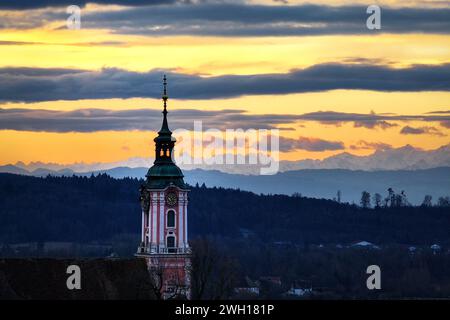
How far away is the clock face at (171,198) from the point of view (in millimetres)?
136500

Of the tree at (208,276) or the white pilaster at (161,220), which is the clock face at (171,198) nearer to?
the white pilaster at (161,220)

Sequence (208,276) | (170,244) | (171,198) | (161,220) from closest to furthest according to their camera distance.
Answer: (208,276)
(170,244)
(171,198)
(161,220)

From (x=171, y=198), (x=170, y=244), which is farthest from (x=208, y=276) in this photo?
(x=171, y=198)

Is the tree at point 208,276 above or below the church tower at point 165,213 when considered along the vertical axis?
below

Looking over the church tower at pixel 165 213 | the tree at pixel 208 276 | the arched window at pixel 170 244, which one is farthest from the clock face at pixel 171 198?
the tree at pixel 208 276

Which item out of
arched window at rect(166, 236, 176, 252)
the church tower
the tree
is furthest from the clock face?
the tree

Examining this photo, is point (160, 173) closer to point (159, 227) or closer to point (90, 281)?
point (159, 227)

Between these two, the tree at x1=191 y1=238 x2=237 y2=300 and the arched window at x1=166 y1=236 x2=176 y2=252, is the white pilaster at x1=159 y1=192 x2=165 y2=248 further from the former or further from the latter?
the tree at x1=191 y1=238 x2=237 y2=300

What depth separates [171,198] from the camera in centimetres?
13662

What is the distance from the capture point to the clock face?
136 metres

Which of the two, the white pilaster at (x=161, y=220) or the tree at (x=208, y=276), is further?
the white pilaster at (x=161, y=220)

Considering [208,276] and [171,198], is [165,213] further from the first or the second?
[208,276]
